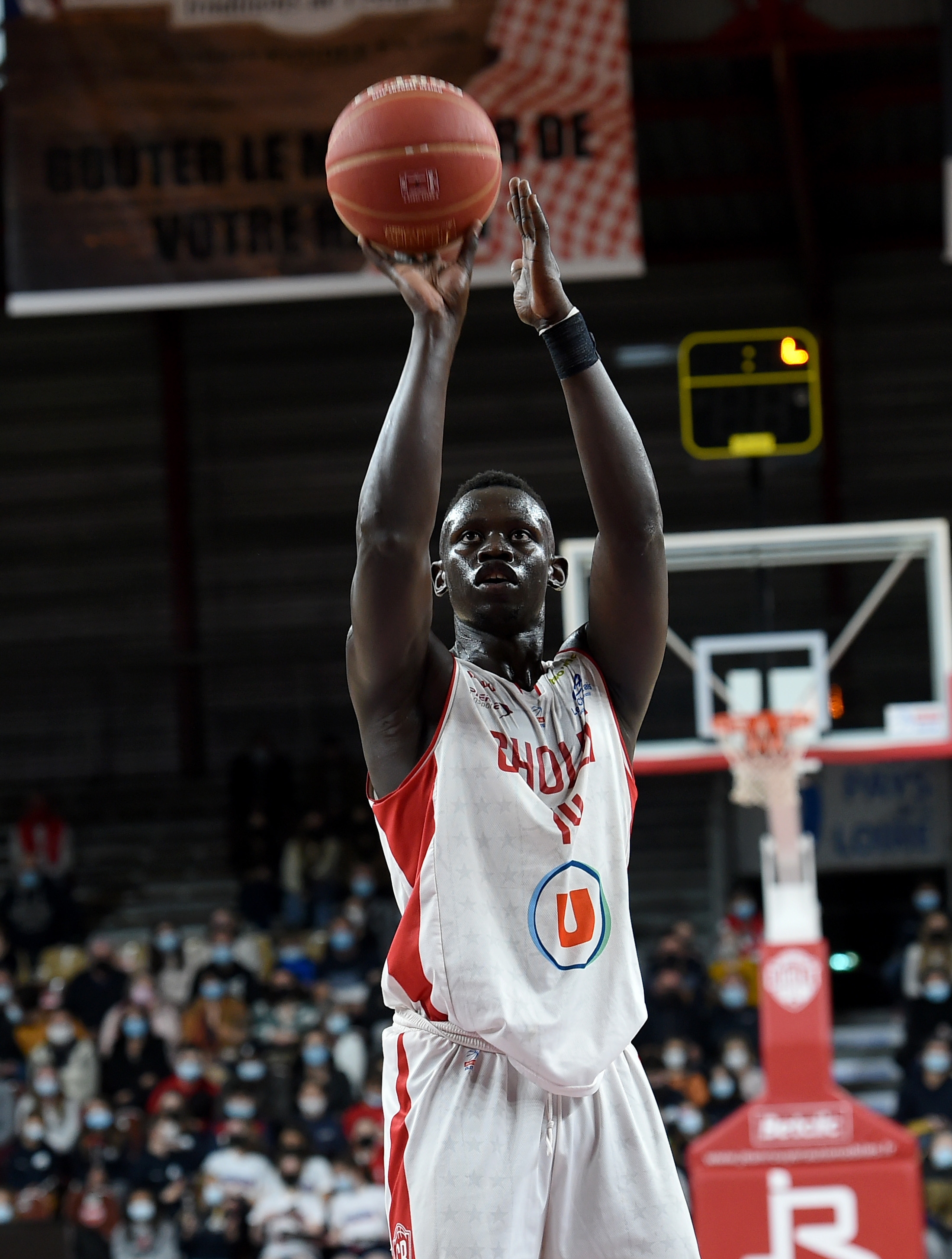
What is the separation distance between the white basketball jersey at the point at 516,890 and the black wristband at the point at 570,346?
560 millimetres

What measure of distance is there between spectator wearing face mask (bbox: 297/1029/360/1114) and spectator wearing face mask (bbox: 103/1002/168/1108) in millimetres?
1049

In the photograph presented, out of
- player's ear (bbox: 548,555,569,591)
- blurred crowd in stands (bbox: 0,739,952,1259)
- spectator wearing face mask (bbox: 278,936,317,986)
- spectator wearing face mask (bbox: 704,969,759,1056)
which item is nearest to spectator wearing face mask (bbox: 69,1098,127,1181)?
blurred crowd in stands (bbox: 0,739,952,1259)

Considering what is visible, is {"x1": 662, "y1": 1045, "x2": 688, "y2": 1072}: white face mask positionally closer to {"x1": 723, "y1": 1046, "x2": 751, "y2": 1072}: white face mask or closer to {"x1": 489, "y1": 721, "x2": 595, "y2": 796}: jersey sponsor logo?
{"x1": 723, "y1": 1046, "x2": 751, "y2": 1072}: white face mask

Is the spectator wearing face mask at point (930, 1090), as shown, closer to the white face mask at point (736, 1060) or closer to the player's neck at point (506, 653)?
the white face mask at point (736, 1060)

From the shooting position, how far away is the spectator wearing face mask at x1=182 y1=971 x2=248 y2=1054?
1177cm

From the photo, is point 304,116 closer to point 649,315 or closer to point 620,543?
point 620,543

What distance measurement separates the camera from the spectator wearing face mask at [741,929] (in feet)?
40.6

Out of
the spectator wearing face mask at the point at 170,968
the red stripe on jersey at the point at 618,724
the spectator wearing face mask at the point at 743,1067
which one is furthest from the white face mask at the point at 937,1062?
the red stripe on jersey at the point at 618,724

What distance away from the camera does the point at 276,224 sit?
909 cm

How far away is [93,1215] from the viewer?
1008cm

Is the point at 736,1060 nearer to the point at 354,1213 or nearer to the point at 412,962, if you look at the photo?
the point at 354,1213

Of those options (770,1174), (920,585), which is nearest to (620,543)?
(770,1174)

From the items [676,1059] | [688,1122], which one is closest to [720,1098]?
[676,1059]

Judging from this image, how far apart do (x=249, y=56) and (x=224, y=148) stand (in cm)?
56
